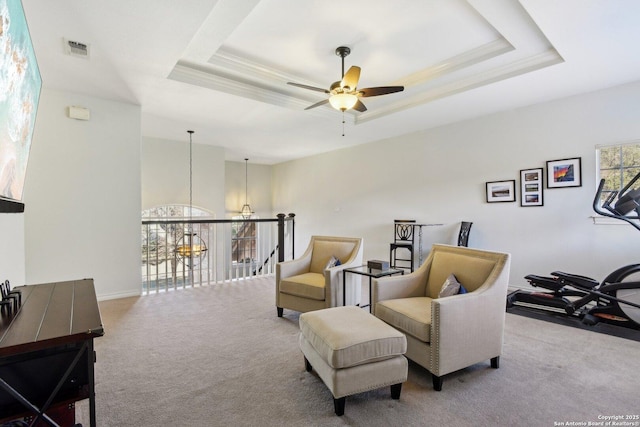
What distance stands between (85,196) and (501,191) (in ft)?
19.1

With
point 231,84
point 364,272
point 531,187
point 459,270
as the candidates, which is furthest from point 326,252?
point 531,187

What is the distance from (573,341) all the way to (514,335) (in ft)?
1.53

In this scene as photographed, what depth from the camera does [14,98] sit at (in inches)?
65.0

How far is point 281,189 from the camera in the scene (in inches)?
382

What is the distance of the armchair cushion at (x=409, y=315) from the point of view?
2112 millimetres

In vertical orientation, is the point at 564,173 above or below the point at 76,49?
below

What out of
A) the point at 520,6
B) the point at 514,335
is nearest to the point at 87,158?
the point at 520,6

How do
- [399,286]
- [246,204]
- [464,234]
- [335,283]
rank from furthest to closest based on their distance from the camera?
[246,204] < [464,234] < [335,283] < [399,286]

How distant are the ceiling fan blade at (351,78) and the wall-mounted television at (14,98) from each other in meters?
2.27

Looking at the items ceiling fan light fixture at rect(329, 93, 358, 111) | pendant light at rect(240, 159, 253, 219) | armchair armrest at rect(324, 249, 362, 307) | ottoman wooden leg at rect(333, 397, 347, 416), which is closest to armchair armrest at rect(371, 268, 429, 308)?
armchair armrest at rect(324, 249, 362, 307)

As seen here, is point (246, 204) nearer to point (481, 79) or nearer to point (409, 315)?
point (481, 79)

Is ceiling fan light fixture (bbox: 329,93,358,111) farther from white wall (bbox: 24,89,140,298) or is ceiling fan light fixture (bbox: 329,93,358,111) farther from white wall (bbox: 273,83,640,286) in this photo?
white wall (bbox: 24,89,140,298)

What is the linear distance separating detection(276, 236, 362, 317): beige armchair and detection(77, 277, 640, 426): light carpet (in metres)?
0.30

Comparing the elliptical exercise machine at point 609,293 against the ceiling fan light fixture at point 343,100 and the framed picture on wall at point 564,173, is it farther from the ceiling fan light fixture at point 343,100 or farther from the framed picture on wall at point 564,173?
the ceiling fan light fixture at point 343,100
